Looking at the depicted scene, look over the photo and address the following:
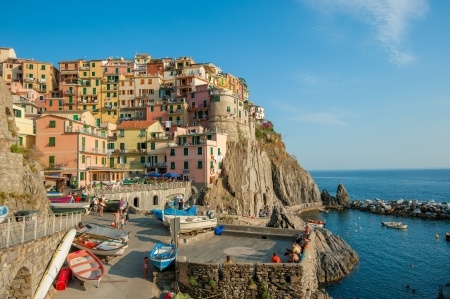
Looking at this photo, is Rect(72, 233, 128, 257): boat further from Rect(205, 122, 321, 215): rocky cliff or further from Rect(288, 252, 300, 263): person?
Rect(205, 122, 321, 215): rocky cliff

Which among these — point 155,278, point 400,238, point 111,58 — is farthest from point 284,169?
point 155,278

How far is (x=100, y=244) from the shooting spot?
17516mm

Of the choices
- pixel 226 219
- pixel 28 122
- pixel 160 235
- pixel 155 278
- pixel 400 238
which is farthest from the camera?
pixel 400 238

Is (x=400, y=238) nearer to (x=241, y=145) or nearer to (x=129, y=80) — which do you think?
(x=241, y=145)

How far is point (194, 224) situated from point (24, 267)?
35.8ft

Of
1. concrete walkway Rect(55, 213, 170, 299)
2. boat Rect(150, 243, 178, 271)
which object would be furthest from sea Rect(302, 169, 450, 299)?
boat Rect(150, 243, 178, 271)

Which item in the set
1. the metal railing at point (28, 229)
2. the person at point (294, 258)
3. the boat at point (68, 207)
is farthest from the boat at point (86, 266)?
the boat at point (68, 207)

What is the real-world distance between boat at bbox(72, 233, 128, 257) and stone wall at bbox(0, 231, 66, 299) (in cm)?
265

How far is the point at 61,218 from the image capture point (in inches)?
643

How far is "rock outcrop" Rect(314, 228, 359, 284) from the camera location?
1220 inches

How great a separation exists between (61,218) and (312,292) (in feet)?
41.2

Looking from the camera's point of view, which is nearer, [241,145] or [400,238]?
[400,238]

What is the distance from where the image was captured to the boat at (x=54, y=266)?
13052 mm

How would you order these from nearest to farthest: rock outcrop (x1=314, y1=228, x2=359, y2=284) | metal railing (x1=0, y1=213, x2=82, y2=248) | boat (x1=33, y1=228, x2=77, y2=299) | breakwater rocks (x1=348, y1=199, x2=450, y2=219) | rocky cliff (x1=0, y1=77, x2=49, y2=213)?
metal railing (x1=0, y1=213, x2=82, y2=248)
boat (x1=33, y1=228, x2=77, y2=299)
rocky cliff (x1=0, y1=77, x2=49, y2=213)
rock outcrop (x1=314, y1=228, x2=359, y2=284)
breakwater rocks (x1=348, y1=199, x2=450, y2=219)
